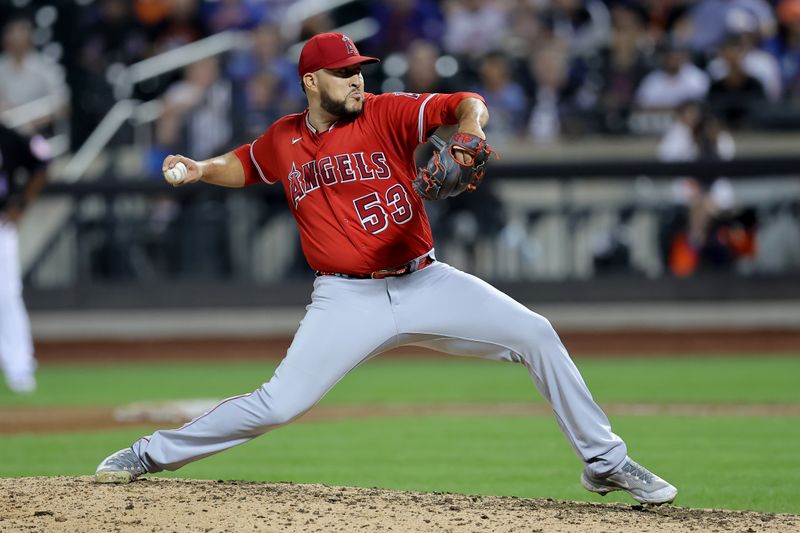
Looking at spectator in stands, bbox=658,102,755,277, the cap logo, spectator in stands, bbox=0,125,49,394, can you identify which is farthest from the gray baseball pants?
spectator in stands, bbox=658,102,755,277

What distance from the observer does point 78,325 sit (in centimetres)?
1495

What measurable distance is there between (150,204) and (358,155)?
8947 millimetres

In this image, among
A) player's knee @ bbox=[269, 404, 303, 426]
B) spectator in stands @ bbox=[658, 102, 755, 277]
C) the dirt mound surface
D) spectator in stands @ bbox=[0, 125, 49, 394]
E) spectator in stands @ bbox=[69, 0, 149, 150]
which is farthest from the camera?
spectator in stands @ bbox=[69, 0, 149, 150]

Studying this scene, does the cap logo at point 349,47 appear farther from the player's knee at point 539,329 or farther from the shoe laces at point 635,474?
the shoe laces at point 635,474

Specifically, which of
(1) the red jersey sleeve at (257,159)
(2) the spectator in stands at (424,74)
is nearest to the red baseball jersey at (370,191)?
(1) the red jersey sleeve at (257,159)

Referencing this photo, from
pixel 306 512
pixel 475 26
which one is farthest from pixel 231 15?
pixel 306 512

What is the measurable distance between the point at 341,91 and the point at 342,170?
0.36 m

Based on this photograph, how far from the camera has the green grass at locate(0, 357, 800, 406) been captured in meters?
11.1

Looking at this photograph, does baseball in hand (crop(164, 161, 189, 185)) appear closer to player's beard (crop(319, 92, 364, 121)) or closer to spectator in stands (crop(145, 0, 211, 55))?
player's beard (crop(319, 92, 364, 121))

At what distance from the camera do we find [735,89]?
571 inches

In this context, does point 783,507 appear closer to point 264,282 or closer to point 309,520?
point 309,520

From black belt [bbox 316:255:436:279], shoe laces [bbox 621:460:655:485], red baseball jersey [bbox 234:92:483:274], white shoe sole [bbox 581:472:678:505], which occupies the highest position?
red baseball jersey [bbox 234:92:483:274]

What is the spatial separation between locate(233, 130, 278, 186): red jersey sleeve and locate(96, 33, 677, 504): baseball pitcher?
0.22 metres

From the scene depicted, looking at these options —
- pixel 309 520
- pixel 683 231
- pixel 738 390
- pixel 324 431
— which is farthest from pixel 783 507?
pixel 683 231
